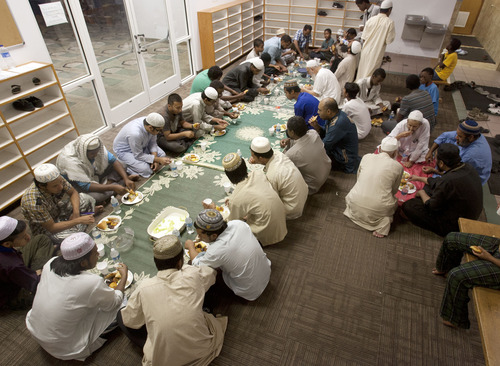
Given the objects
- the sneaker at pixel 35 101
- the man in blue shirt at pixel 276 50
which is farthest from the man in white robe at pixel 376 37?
Result: the sneaker at pixel 35 101

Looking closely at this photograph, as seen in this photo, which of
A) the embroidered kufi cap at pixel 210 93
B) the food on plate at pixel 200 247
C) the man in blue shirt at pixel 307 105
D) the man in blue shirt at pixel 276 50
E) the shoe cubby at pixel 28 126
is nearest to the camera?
the food on plate at pixel 200 247

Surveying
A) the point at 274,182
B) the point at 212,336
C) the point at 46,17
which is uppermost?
the point at 46,17

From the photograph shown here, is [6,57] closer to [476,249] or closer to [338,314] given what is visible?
[338,314]

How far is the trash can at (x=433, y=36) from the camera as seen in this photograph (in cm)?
890

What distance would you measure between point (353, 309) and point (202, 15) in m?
7.59

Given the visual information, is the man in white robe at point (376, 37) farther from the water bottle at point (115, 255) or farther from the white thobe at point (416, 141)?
the water bottle at point (115, 255)

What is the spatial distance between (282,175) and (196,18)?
6.16 meters

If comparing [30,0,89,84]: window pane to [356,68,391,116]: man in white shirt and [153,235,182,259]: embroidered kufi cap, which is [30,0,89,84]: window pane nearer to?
[153,235,182,259]: embroidered kufi cap

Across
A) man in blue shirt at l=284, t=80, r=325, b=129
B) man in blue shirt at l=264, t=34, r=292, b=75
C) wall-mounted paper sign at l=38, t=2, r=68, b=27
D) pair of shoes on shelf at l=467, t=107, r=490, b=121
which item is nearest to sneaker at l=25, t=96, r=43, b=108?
wall-mounted paper sign at l=38, t=2, r=68, b=27

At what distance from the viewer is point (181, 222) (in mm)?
3693

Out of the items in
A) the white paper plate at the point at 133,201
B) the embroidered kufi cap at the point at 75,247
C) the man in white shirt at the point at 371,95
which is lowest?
the white paper plate at the point at 133,201

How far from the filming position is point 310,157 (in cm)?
404

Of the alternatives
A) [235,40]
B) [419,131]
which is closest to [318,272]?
[419,131]

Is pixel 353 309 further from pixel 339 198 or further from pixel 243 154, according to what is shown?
pixel 243 154
